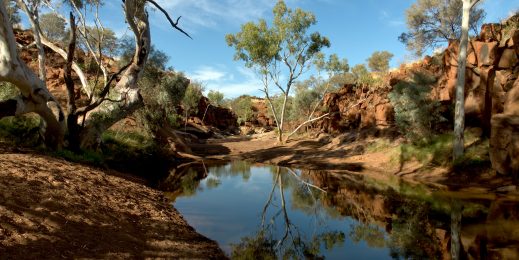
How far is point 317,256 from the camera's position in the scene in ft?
22.5

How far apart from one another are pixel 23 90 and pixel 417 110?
59.9ft

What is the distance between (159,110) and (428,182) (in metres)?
17.9

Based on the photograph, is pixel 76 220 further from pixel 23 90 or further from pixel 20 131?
pixel 20 131

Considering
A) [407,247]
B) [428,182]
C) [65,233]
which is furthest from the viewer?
[428,182]

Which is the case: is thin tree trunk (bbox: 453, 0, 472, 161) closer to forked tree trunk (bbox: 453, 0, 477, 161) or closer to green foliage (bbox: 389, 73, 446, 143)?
forked tree trunk (bbox: 453, 0, 477, 161)

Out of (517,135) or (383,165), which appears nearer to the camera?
(517,135)

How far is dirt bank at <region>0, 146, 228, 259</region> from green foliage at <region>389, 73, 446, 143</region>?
16.1m

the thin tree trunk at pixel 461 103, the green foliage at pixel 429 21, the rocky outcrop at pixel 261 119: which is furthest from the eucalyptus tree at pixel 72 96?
the rocky outcrop at pixel 261 119

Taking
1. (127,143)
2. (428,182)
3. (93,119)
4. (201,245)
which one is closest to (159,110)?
(127,143)

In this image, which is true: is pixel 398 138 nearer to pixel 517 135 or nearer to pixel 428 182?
pixel 428 182

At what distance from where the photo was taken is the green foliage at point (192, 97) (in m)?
48.7

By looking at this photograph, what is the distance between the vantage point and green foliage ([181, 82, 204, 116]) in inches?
1918

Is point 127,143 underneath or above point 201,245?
above

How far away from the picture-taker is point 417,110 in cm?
2016
